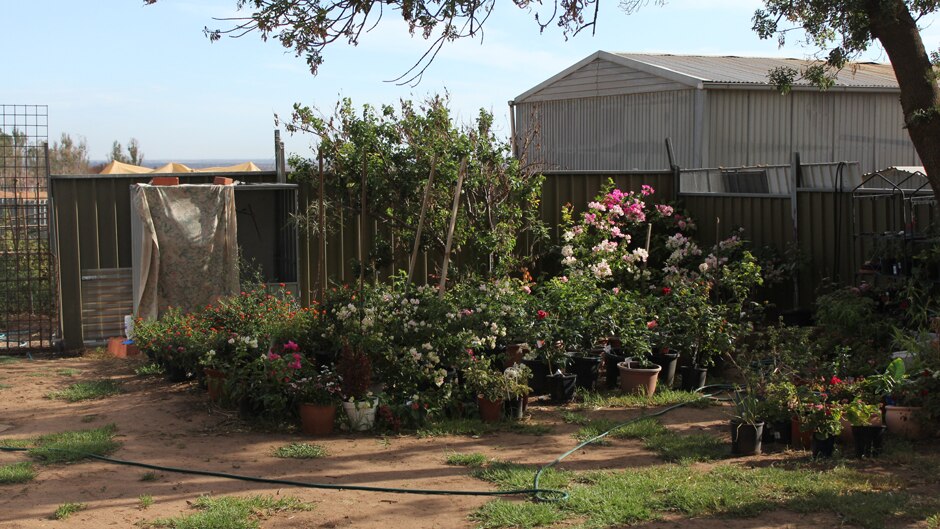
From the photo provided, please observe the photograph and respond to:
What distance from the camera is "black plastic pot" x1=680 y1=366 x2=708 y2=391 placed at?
7750 mm

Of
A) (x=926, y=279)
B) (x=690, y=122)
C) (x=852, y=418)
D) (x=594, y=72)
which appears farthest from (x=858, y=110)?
(x=852, y=418)

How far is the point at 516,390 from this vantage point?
21.9 ft

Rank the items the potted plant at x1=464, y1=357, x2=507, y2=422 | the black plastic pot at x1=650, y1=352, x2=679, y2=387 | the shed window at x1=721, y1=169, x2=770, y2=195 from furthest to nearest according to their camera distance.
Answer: the shed window at x1=721, y1=169, x2=770, y2=195, the black plastic pot at x1=650, y1=352, x2=679, y2=387, the potted plant at x1=464, y1=357, x2=507, y2=422

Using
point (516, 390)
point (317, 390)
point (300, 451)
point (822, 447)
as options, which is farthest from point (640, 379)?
point (300, 451)

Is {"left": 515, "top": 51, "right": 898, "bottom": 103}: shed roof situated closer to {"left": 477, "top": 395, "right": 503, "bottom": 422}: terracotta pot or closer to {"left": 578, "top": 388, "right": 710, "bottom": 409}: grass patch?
{"left": 578, "top": 388, "right": 710, "bottom": 409}: grass patch

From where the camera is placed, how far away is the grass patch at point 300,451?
5.86 metres

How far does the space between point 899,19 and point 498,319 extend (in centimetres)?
385

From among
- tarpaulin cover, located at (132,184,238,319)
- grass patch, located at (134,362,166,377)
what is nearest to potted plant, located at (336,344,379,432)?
grass patch, located at (134,362,166,377)

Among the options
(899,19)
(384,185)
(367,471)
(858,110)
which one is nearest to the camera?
(367,471)

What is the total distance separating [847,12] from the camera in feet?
24.7

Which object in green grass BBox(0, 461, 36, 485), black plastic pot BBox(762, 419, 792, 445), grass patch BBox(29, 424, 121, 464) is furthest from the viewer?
black plastic pot BBox(762, 419, 792, 445)

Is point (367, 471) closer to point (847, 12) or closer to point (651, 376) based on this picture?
point (651, 376)

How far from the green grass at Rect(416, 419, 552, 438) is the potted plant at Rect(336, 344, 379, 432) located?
1.25ft

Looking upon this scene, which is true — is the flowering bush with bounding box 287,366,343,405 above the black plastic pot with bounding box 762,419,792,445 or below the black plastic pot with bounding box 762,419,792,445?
above
